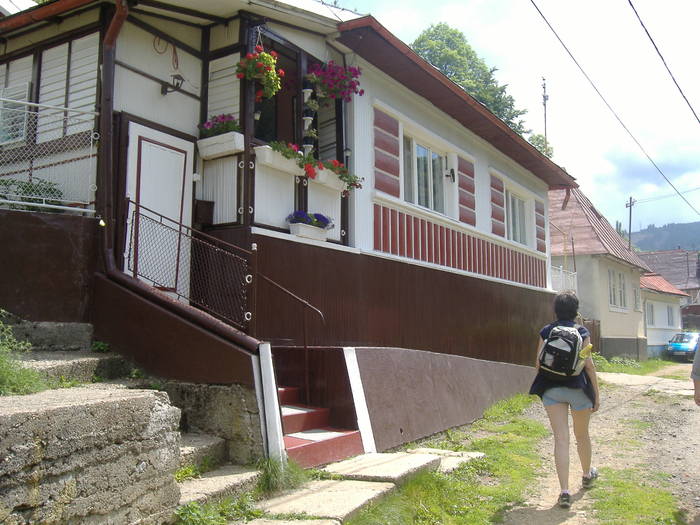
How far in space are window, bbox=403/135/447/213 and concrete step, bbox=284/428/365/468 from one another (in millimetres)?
5614

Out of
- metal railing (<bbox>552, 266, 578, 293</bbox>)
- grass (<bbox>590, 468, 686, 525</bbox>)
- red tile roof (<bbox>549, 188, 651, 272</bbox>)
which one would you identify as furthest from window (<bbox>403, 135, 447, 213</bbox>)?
red tile roof (<bbox>549, 188, 651, 272</bbox>)

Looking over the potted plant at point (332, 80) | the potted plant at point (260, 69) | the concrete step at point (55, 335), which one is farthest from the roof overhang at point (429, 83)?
the concrete step at point (55, 335)

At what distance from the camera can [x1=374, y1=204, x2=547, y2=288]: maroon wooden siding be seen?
9891 millimetres

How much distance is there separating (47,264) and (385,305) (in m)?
4.84

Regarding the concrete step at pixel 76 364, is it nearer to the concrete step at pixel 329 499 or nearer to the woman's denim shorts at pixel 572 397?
the concrete step at pixel 329 499

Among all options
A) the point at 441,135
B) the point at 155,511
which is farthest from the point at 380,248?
the point at 155,511

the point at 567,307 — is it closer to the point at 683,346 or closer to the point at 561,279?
the point at 561,279

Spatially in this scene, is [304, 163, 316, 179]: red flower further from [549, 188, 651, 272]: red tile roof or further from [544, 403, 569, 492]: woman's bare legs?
[549, 188, 651, 272]: red tile roof

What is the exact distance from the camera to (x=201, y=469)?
468 cm

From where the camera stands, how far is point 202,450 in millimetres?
4723

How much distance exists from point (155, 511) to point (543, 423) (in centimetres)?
653

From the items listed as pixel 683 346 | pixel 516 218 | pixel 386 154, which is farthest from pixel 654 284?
pixel 386 154

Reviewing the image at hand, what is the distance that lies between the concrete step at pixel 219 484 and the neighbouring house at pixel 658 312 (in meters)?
27.5

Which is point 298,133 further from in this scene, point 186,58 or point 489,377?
point 489,377
